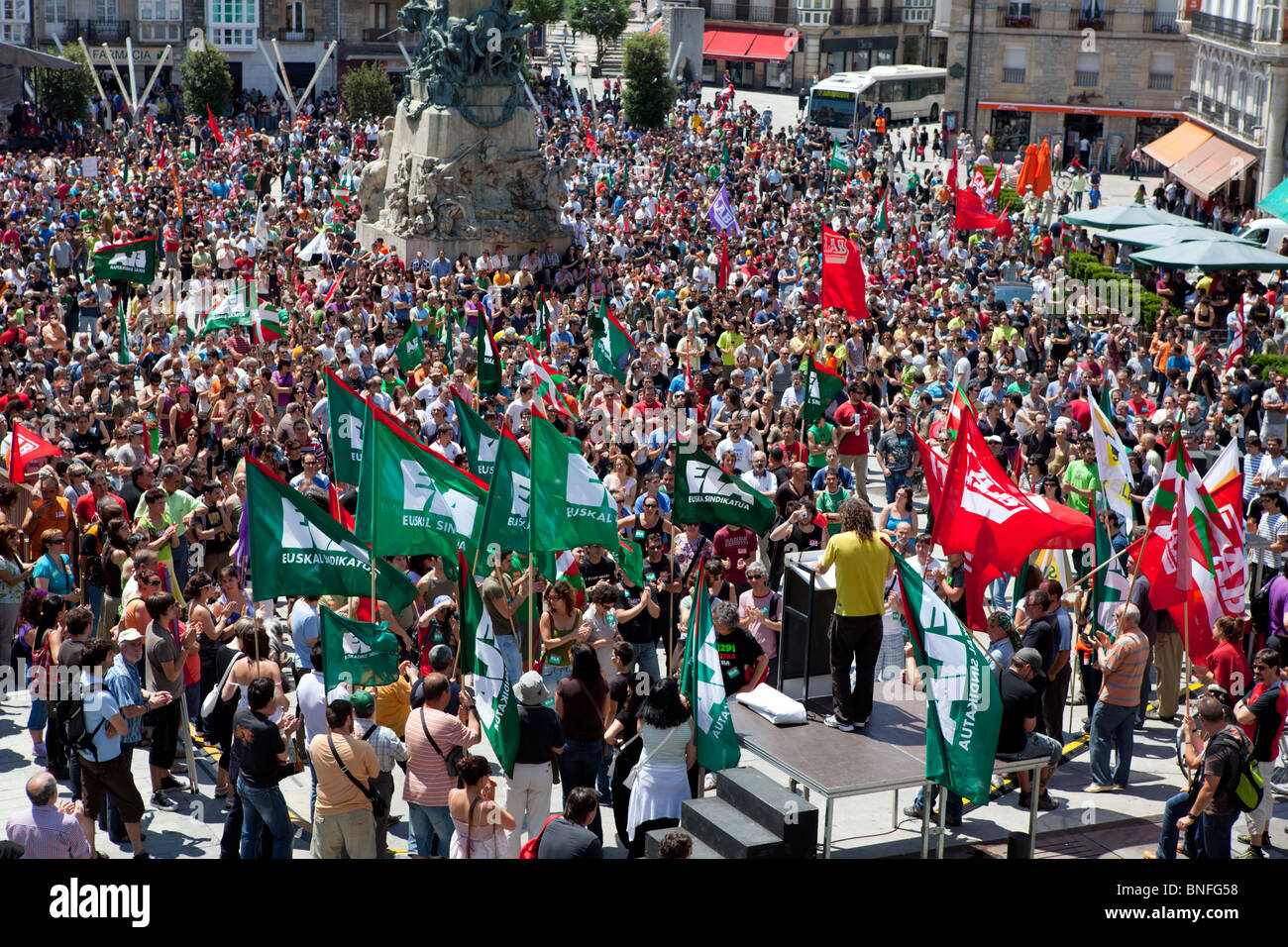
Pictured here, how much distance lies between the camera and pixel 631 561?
11016 mm

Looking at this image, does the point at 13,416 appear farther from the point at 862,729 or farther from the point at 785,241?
the point at 785,241

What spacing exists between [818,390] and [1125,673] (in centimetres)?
603

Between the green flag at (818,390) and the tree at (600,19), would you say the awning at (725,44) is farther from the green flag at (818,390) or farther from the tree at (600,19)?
the green flag at (818,390)

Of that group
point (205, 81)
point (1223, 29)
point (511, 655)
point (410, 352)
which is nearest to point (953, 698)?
point (511, 655)

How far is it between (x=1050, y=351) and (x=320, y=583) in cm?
1326

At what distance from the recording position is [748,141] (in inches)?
1799

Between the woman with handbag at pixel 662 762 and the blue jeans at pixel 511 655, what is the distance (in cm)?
197

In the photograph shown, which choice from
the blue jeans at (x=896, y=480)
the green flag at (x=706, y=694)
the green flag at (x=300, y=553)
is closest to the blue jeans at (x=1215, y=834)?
the green flag at (x=706, y=694)

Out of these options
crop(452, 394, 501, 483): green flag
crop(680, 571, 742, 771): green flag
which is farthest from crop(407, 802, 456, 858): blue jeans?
crop(452, 394, 501, 483): green flag

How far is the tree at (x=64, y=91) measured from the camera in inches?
1919

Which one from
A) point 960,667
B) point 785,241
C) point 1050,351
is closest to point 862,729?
point 960,667

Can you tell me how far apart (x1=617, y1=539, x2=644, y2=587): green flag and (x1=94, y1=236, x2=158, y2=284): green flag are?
1208 cm

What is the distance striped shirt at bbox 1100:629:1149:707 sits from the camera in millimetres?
9680

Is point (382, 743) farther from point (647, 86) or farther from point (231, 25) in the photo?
point (231, 25)
